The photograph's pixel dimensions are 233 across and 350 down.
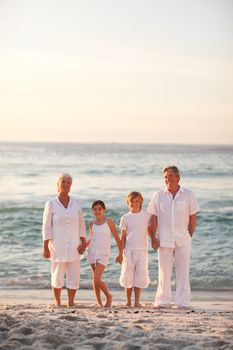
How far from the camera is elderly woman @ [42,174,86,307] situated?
7.56 m

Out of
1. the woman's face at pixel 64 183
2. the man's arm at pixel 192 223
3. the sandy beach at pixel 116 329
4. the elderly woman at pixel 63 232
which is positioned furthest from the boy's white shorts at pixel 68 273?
the man's arm at pixel 192 223

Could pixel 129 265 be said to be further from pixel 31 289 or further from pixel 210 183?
pixel 210 183

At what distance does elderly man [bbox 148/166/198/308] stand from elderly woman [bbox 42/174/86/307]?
85 cm

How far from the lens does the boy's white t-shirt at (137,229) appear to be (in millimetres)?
7695

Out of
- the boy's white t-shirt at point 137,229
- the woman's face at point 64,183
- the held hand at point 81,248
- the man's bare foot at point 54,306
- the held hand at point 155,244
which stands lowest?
Answer: the man's bare foot at point 54,306

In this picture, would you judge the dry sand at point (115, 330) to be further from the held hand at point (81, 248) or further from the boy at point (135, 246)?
the held hand at point (81, 248)

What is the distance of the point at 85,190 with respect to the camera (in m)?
24.5

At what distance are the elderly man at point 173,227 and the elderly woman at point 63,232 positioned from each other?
0.85 meters

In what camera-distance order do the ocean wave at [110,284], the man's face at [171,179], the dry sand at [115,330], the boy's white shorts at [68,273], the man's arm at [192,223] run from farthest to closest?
the ocean wave at [110,284] → the boy's white shorts at [68,273] → the man's arm at [192,223] → the man's face at [171,179] → the dry sand at [115,330]

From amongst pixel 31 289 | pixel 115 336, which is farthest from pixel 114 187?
pixel 115 336

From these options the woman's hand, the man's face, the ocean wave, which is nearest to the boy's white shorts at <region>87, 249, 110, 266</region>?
the woman's hand

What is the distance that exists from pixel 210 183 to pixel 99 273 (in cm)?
2050

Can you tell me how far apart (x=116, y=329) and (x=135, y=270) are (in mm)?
2050

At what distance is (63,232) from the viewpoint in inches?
298
